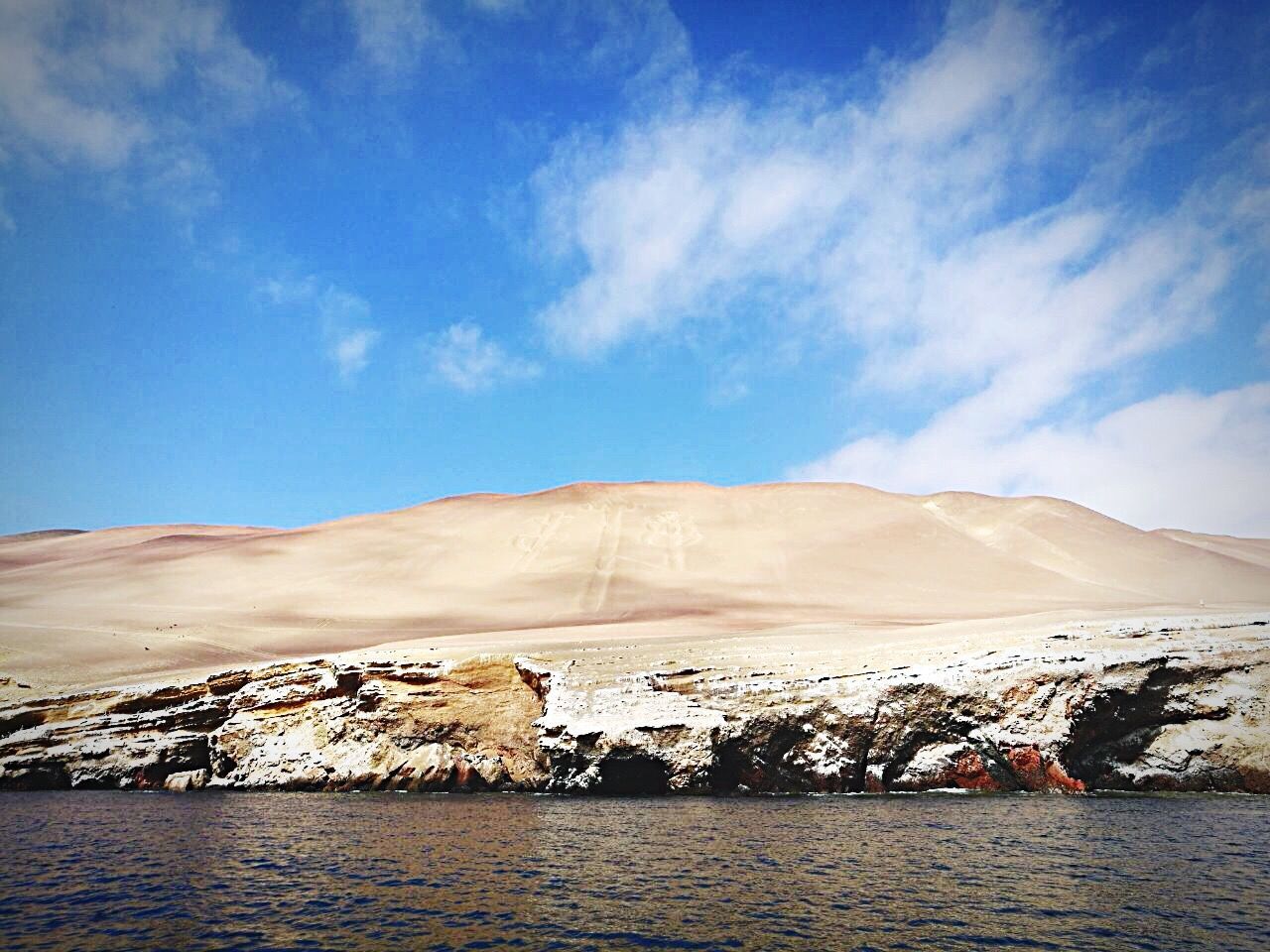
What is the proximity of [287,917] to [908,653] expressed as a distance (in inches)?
841

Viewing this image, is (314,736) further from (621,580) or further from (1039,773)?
(621,580)

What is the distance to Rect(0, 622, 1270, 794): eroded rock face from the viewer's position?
77.6 ft

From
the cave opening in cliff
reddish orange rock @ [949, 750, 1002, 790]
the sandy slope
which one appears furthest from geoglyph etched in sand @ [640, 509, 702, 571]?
reddish orange rock @ [949, 750, 1002, 790]

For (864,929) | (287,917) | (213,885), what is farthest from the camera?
(213,885)

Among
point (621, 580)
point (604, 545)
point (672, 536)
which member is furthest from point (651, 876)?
point (672, 536)

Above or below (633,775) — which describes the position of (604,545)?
above

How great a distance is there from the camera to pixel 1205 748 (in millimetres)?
22906

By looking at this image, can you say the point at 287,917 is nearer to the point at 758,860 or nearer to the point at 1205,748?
the point at 758,860

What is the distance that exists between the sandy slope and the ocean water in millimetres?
11085

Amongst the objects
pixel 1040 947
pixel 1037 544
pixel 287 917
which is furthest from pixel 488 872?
pixel 1037 544

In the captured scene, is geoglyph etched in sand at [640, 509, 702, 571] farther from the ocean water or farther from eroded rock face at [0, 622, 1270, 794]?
the ocean water

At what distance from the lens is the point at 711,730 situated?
24406 mm

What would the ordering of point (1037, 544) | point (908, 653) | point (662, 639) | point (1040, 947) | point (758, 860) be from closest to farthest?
1. point (1040, 947)
2. point (758, 860)
3. point (908, 653)
4. point (662, 639)
5. point (1037, 544)

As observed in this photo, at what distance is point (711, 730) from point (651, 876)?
9922mm
